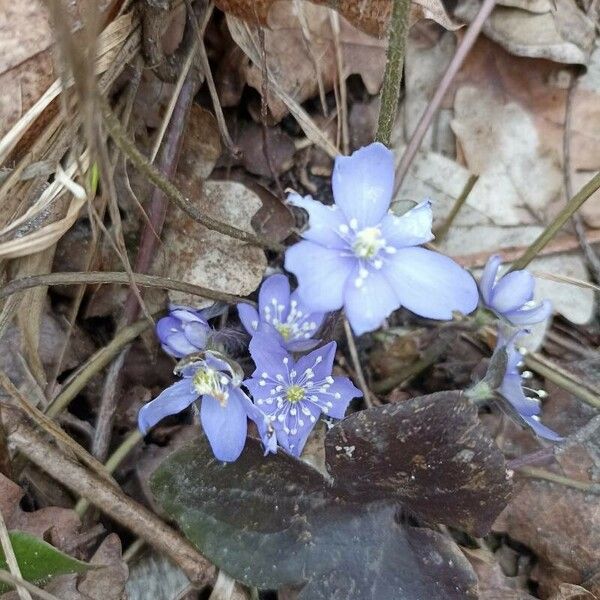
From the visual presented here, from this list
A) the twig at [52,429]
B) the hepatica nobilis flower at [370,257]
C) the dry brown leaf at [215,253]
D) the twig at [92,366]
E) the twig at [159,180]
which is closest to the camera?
the twig at [159,180]

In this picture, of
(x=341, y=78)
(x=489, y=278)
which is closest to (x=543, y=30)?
(x=341, y=78)

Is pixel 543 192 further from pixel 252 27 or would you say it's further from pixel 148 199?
pixel 148 199

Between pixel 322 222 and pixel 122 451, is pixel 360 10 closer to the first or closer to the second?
pixel 322 222

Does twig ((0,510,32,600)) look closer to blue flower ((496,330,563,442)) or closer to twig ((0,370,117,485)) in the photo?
twig ((0,370,117,485))

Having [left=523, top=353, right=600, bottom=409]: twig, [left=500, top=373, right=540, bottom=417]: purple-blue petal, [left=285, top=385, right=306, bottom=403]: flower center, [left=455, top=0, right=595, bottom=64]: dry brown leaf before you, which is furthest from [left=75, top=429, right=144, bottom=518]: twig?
[left=455, top=0, right=595, bottom=64]: dry brown leaf

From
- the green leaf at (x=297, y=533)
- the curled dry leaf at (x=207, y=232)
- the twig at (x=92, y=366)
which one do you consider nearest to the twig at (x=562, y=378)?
the green leaf at (x=297, y=533)

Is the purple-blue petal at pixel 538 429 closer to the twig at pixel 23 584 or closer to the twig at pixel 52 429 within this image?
the twig at pixel 52 429
